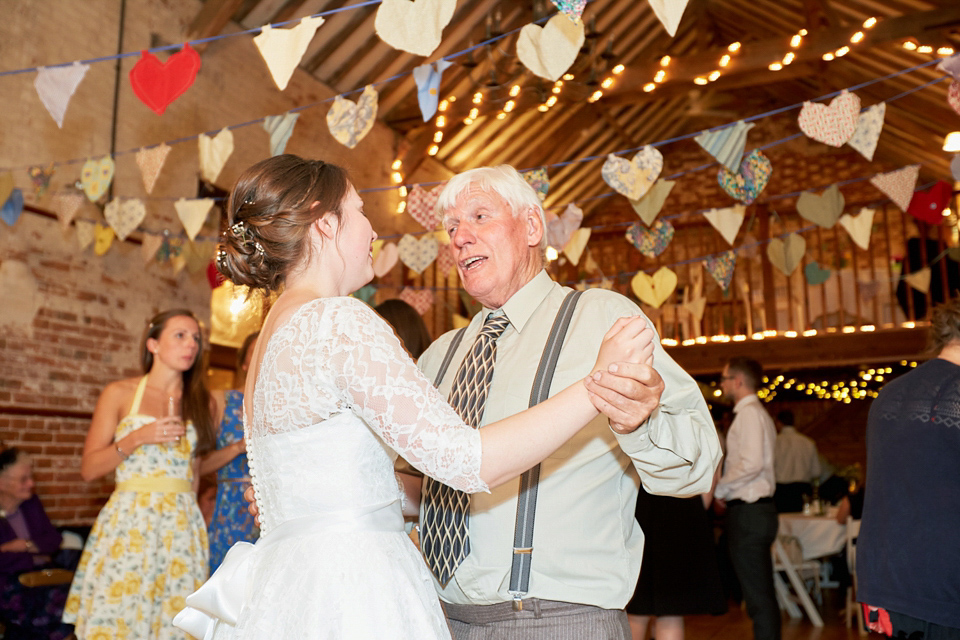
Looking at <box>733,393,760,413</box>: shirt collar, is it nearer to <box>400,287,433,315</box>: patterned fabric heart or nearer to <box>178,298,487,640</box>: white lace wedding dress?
<box>400,287,433,315</box>: patterned fabric heart

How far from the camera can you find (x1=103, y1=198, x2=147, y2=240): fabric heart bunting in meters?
5.25

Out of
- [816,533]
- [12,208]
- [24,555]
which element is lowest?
[24,555]

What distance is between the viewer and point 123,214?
530 centimetres

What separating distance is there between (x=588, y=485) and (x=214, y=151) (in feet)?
12.2

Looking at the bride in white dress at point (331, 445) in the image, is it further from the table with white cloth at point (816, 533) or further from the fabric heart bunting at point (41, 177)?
the table with white cloth at point (816, 533)

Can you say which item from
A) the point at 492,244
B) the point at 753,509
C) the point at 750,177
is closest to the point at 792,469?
the point at 750,177

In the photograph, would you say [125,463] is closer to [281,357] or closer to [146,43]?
[281,357]

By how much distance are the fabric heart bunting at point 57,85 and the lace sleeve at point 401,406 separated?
3377mm

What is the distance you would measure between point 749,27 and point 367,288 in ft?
24.1

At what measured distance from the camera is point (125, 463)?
3.06 m

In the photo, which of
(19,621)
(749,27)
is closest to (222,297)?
(19,621)

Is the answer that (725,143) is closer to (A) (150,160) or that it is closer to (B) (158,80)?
(B) (158,80)

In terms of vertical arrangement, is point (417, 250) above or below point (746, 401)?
above

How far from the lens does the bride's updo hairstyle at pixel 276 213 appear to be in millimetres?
1383
